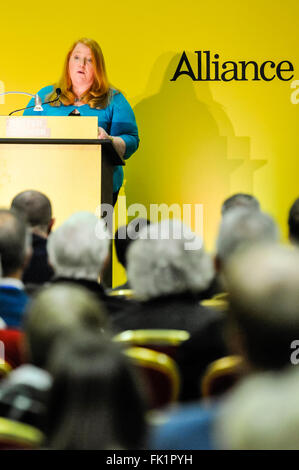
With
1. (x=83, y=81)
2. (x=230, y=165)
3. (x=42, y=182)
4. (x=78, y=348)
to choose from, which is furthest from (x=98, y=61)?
(x=78, y=348)

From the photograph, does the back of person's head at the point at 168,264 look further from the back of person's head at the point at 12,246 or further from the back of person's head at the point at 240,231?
the back of person's head at the point at 12,246

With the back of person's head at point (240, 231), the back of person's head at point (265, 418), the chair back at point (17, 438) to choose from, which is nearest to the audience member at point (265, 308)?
the back of person's head at point (265, 418)

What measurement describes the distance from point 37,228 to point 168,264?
49.1 inches

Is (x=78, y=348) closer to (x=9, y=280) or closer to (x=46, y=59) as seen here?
(x=9, y=280)

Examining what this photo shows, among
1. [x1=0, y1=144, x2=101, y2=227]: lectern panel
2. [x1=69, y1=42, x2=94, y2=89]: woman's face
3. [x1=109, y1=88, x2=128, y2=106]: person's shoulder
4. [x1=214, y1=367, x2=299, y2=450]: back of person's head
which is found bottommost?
[x1=214, y1=367, x2=299, y2=450]: back of person's head

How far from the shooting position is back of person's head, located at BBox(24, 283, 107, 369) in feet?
4.67

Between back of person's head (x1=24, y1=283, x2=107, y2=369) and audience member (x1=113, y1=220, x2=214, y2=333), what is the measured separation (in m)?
0.60

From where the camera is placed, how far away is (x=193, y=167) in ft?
20.2

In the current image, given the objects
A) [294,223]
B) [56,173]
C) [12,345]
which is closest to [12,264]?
[12,345]

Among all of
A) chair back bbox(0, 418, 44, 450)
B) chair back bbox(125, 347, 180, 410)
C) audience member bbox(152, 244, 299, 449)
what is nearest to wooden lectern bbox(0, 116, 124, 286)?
chair back bbox(125, 347, 180, 410)

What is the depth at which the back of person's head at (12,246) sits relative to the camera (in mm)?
2400

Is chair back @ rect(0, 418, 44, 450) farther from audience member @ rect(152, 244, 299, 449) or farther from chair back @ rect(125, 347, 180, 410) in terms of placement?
chair back @ rect(125, 347, 180, 410)

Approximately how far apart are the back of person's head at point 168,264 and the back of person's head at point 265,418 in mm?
1300

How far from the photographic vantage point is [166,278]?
2.24 metres
